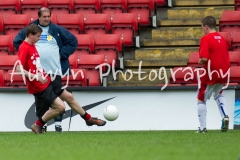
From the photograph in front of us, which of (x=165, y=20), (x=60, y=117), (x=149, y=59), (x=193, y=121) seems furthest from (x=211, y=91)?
(x=165, y=20)

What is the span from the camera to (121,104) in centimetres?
1209

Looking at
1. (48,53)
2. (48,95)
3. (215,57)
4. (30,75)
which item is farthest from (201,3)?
(30,75)

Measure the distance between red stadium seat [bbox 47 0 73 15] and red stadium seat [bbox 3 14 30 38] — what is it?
95cm

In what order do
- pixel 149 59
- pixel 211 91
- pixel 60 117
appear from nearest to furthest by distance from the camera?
pixel 211 91 → pixel 60 117 → pixel 149 59

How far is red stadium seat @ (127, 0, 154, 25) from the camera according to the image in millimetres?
14961

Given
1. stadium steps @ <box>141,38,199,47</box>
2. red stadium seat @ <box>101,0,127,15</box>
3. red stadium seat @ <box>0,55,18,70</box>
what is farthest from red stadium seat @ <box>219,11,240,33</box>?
red stadium seat @ <box>0,55,18,70</box>

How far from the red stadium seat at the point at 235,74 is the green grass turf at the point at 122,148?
10.3 ft

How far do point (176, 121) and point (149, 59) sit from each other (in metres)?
2.70

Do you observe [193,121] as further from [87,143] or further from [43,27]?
[87,143]

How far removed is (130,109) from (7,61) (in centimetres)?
272

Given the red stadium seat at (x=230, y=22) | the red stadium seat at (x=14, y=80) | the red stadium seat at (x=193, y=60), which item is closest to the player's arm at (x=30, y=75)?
the red stadium seat at (x=14, y=80)

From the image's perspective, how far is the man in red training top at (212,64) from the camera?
10461 mm

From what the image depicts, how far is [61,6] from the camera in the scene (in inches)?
619

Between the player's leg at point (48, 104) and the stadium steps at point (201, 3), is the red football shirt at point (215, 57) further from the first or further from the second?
the stadium steps at point (201, 3)
